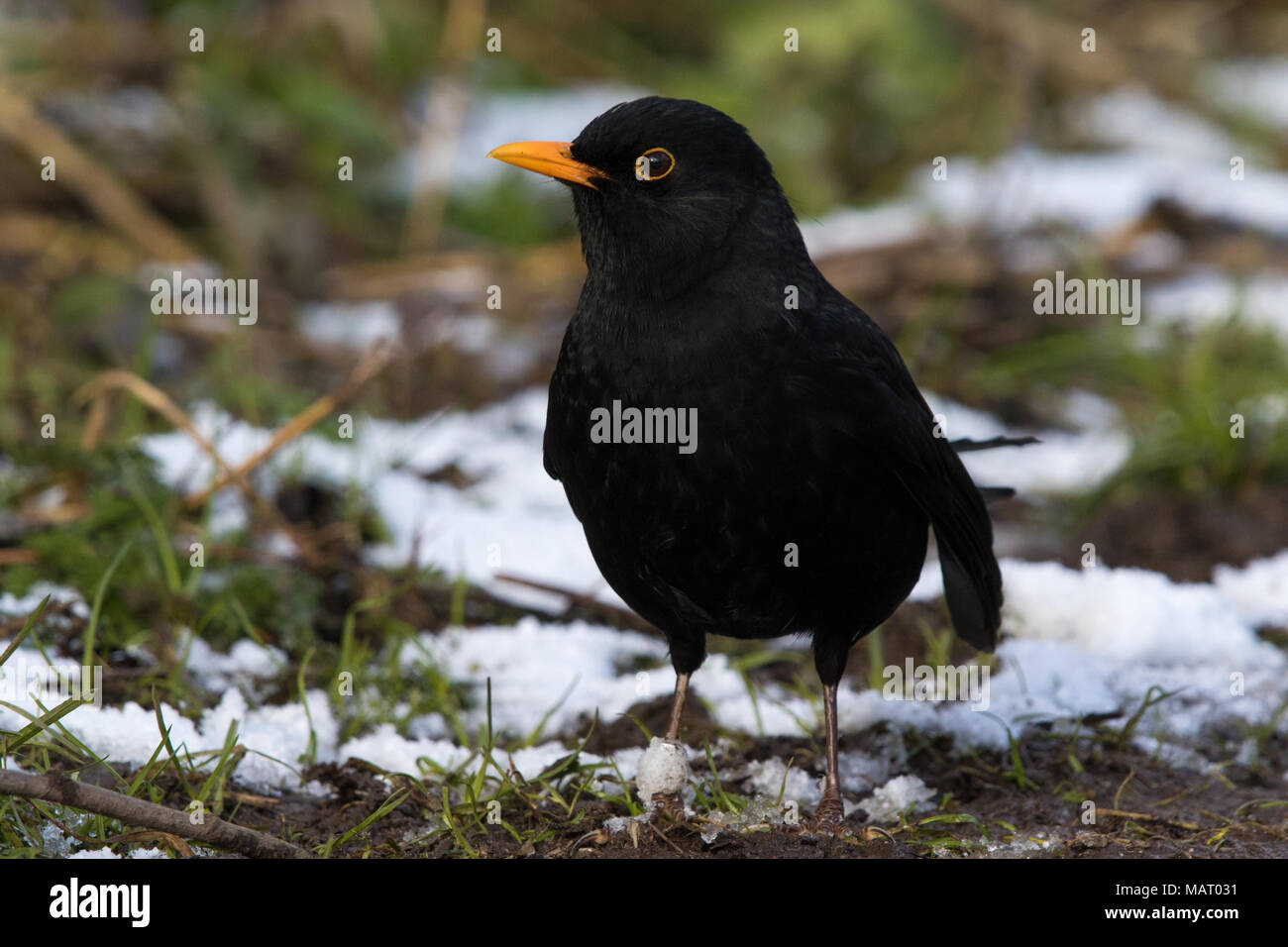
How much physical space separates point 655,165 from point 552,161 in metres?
0.24

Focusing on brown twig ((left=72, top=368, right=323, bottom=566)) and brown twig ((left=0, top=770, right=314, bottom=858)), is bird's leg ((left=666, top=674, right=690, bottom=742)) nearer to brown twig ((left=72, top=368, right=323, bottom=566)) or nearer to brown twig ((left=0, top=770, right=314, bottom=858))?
brown twig ((left=0, top=770, right=314, bottom=858))

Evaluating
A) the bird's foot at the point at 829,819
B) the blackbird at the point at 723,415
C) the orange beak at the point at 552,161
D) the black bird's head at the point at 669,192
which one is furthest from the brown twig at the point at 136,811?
the orange beak at the point at 552,161

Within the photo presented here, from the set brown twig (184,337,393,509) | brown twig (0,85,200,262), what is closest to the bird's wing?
brown twig (184,337,393,509)

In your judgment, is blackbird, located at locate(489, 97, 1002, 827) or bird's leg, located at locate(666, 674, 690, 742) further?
bird's leg, located at locate(666, 674, 690, 742)

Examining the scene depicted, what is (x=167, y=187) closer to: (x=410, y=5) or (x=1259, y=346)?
(x=410, y=5)

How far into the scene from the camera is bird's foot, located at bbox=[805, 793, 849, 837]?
2836 millimetres

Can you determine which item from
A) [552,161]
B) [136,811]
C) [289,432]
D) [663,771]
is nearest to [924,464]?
[663,771]

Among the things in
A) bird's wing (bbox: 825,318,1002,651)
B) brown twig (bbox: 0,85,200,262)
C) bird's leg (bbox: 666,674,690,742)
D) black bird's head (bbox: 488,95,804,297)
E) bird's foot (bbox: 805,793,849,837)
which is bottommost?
bird's foot (bbox: 805,793,849,837)

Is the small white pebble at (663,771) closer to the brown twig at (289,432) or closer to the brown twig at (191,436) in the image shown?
the brown twig at (191,436)

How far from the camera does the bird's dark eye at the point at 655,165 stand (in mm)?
3047

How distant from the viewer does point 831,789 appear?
3.05 m

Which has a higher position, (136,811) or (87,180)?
(87,180)

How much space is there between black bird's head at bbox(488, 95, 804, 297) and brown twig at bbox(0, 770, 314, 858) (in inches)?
54.8

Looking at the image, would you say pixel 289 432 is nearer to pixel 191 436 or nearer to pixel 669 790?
pixel 191 436
